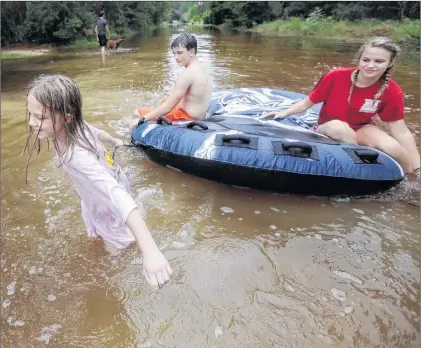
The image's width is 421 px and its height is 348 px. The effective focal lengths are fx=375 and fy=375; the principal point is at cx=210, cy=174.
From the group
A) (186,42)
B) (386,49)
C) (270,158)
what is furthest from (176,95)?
(386,49)

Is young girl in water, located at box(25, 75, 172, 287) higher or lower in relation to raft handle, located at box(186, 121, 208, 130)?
Result: higher

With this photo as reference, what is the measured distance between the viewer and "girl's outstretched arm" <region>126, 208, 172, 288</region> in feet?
4.88

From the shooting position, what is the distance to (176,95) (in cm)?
360

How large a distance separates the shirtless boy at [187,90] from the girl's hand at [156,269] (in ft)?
7.66

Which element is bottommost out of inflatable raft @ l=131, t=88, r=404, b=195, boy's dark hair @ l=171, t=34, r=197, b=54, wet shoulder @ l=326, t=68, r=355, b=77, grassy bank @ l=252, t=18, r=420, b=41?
grassy bank @ l=252, t=18, r=420, b=41

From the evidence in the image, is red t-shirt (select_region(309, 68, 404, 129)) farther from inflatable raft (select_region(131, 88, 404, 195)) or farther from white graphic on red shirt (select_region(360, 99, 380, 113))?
inflatable raft (select_region(131, 88, 404, 195))

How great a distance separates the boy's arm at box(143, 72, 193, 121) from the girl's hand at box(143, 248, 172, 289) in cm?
232

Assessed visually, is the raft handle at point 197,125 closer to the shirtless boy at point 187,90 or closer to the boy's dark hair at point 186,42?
the shirtless boy at point 187,90

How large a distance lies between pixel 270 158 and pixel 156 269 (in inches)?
69.2

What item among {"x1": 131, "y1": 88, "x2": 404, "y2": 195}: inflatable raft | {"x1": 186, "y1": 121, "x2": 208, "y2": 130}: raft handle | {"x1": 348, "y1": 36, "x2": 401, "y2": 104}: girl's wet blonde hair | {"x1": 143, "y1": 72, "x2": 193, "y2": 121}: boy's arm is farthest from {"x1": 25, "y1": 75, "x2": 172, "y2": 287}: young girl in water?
Result: {"x1": 348, "y1": 36, "x2": 401, "y2": 104}: girl's wet blonde hair

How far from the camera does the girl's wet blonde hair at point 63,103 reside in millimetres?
1717

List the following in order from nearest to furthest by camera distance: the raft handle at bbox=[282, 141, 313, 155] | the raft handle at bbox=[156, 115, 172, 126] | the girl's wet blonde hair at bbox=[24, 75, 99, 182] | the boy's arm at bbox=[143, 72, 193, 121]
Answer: the girl's wet blonde hair at bbox=[24, 75, 99, 182]
the raft handle at bbox=[282, 141, 313, 155]
the boy's arm at bbox=[143, 72, 193, 121]
the raft handle at bbox=[156, 115, 172, 126]

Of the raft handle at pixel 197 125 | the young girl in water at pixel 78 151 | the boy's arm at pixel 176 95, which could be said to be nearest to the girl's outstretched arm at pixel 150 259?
the young girl in water at pixel 78 151

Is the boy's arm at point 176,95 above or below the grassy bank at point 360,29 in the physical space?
above
